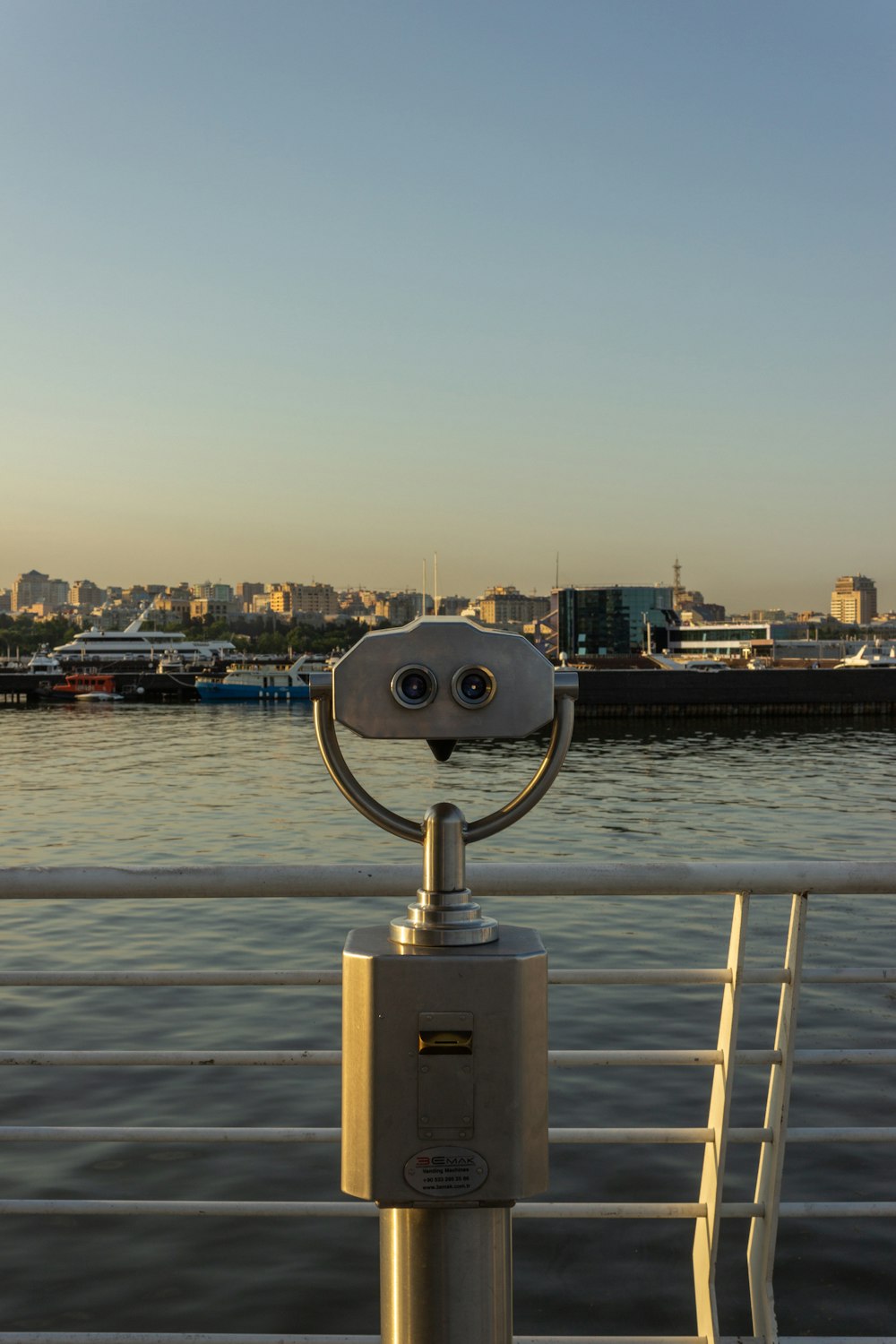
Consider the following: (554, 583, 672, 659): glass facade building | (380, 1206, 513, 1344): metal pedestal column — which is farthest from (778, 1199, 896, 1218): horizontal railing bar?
(554, 583, 672, 659): glass facade building

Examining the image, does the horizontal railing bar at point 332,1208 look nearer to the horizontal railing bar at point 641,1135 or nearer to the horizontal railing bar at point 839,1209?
the horizontal railing bar at point 839,1209

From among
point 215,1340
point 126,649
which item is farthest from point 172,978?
point 126,649

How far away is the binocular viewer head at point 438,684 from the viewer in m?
1.39

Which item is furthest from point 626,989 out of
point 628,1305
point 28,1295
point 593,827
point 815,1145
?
point 593,827

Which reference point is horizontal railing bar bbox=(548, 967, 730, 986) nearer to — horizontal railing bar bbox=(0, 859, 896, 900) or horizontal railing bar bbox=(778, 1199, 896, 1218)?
horizontal railing bar bbox=(0, 859, 896, 900)

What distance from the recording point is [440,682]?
1.39 meters

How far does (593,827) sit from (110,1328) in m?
20.7

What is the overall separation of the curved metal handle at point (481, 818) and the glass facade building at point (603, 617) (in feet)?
447

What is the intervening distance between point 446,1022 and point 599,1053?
113cm

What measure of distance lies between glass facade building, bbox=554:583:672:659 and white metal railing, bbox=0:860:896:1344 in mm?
135310

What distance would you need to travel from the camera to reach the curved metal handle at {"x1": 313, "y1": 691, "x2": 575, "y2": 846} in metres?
1.46

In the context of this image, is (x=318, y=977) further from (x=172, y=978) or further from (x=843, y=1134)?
(x=843, y=1134)

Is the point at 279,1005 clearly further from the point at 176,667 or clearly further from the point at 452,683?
the point at 176,667

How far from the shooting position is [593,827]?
25188 millimetres
